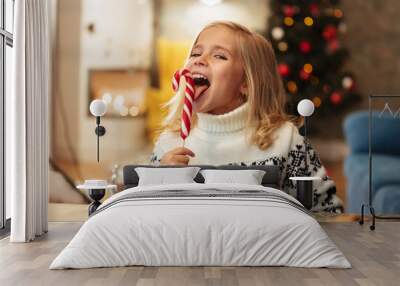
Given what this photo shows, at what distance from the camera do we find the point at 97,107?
21.9ft

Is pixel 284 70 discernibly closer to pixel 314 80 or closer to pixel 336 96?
pixel 314 80

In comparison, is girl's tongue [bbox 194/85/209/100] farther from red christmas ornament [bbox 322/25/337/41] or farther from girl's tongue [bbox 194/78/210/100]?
red christmas ornament [bbox 322/25/337/41]

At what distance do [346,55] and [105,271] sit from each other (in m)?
3.95

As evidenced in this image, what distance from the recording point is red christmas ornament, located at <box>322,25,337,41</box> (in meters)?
6.83

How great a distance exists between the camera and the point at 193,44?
6.88 m

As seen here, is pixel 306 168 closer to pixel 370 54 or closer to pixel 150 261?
pixel 370 54

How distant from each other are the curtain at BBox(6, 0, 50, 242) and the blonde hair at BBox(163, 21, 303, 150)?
1.54 m

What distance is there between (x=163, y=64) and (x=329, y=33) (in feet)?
6.16

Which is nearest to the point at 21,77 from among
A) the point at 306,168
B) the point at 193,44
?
the point at 193,44

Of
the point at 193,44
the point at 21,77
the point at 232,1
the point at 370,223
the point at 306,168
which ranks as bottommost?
the point at 370,223

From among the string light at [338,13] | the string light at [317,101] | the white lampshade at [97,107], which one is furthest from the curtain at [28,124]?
the string light at [338,13]

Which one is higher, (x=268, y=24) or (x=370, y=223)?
(x=268, y=24)

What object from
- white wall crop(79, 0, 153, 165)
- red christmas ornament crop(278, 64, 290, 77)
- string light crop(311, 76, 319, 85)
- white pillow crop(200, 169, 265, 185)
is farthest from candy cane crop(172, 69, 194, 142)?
string light crop(311, 76, 319, 85)

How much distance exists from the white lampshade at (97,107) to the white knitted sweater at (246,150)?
0.78 metres
